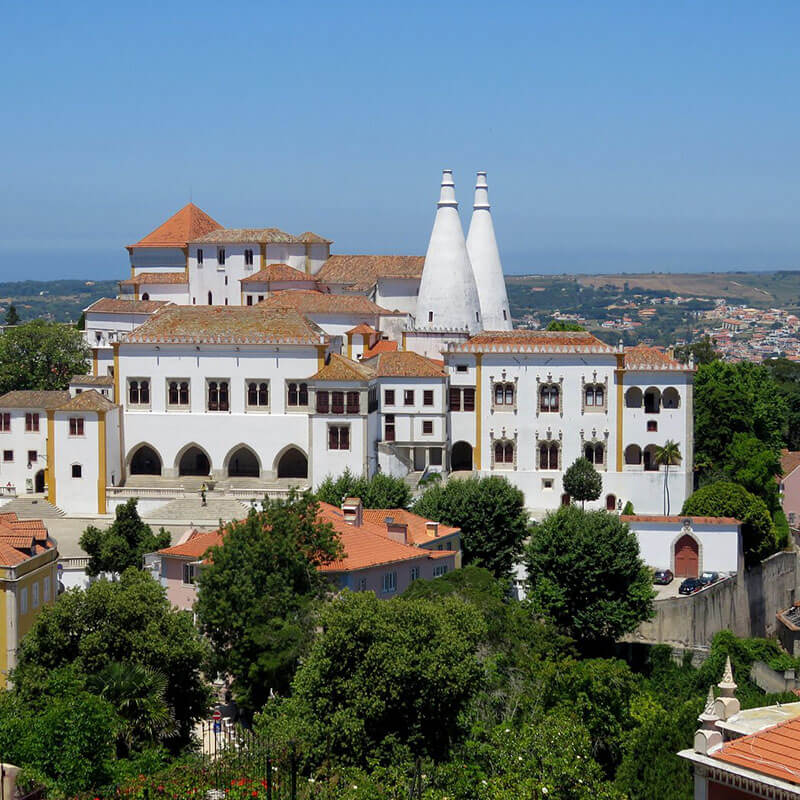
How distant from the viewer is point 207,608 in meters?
38.2

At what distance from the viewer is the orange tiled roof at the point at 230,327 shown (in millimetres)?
59791

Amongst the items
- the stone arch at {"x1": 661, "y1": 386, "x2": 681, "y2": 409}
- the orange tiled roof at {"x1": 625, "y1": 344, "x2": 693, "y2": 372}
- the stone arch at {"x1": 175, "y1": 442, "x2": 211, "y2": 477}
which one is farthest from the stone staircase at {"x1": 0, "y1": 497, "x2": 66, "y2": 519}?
the stone arch at {"x1": 661, "y1": 386, "x2": 681, "y2": 409}

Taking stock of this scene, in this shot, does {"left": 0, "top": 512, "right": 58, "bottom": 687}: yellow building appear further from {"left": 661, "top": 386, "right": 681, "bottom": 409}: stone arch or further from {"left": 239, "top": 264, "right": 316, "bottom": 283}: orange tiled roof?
{"left": 239, "top": 264, "right": 316, "bottom": 283}: orange tiled roof

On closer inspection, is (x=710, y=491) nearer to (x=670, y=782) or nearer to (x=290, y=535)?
(x=290, y=535)

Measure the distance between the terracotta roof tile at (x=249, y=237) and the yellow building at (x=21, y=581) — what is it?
99.6ft

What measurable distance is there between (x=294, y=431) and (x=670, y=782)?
31.0m

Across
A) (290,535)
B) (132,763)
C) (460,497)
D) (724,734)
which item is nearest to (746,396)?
(460,497)

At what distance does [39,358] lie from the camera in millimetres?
71438

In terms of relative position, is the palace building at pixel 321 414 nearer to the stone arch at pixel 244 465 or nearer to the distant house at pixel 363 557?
the stone arch at pixel 244 465

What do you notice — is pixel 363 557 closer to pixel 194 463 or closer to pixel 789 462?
pixel 194 463

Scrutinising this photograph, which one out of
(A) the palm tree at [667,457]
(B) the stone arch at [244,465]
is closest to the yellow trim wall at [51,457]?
(B) the stone arch at [244,465]

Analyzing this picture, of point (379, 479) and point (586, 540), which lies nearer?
point (586, 540)

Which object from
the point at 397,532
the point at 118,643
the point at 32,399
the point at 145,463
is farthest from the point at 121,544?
the point at 118,643

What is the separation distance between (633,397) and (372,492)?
1135cm
